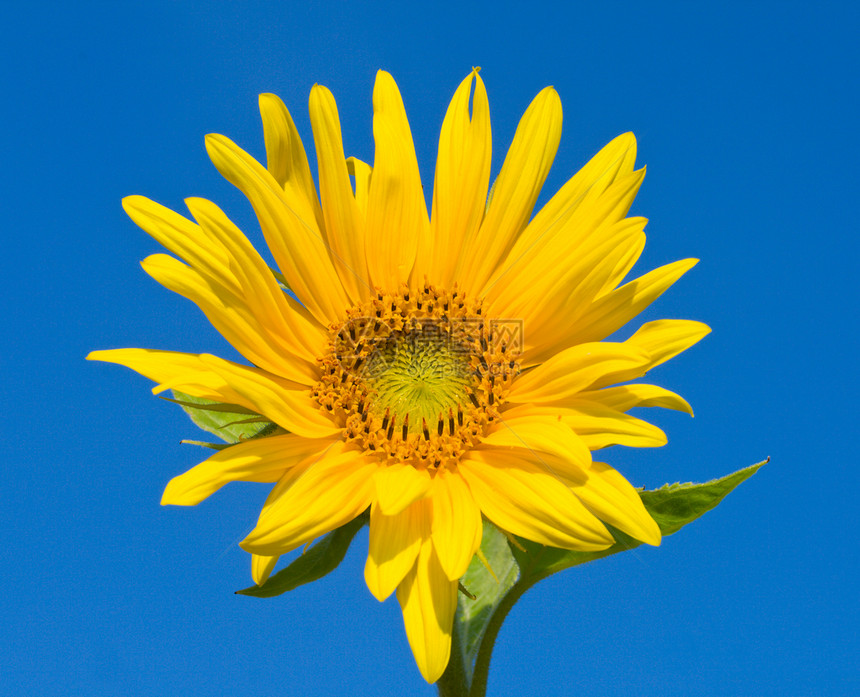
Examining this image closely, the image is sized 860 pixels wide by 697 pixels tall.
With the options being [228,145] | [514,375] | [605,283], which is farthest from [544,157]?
[228,145]

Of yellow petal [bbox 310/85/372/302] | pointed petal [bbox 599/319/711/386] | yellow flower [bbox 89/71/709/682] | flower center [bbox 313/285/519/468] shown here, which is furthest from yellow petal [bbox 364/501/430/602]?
yellow petal [bbox 310/85/372/302]

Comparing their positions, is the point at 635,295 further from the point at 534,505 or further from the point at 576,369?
the point at 534,505

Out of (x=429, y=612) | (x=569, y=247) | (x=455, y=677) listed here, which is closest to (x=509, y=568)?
(x=455, y=677)

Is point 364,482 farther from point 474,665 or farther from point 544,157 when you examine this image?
point 544,157

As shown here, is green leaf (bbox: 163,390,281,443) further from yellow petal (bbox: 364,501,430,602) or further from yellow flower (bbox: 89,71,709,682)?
yellow petal (bbox: 364,501,430,602)

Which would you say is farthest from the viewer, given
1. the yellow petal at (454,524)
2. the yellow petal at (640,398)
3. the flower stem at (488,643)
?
the flower stem at (488,643)

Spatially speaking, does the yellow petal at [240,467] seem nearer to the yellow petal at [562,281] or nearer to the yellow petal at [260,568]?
the yellow petal at [260,568]

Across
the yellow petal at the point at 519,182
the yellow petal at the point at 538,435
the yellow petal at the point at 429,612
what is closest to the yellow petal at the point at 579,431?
the yellow petal at the point at 538,435

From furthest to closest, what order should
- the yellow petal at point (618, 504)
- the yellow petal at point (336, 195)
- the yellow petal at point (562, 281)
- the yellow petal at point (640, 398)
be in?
the yellow petal at point (336, 195)
the yellow petal at point (562, 281)
the yellow petal at point (640, 398)
the yellow petal at point (618, 504)

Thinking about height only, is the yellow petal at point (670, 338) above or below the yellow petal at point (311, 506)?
above
